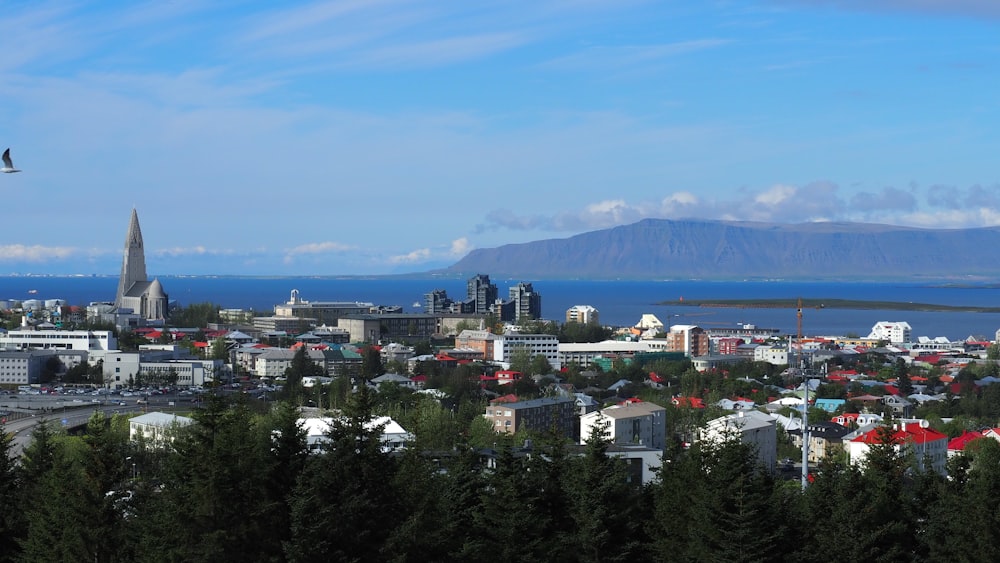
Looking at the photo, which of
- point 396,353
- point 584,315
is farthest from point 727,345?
point 584,315

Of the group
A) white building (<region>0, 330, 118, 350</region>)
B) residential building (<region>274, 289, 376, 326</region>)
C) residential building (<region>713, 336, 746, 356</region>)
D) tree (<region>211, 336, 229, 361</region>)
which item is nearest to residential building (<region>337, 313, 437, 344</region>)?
residential building (<region>274, 289, 376, 326</region>)

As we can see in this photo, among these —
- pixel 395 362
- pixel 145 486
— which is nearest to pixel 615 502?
pixel 145 486

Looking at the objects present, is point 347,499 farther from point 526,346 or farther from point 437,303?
point 437,303

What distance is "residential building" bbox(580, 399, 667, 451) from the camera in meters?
26.0

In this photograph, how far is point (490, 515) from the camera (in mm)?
13141

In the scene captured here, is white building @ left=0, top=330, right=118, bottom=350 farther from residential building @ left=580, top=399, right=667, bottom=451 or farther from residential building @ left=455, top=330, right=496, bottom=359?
residential building @ left=580, top=399, right=667, bottom=451

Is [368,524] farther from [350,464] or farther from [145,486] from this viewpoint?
[145,486]

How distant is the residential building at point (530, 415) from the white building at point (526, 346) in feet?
64.8

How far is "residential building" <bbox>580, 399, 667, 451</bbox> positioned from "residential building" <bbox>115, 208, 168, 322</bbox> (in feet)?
142

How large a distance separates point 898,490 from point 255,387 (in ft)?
91.7

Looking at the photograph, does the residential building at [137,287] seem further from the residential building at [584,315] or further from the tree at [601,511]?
the tree at [601,511]

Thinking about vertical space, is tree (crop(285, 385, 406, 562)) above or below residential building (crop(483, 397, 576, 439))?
above

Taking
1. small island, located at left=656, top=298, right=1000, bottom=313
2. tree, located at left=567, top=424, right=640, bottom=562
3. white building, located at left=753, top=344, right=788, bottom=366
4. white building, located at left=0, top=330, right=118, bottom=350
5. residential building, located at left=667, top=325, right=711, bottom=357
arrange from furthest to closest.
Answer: small island, located at left=656, top=298, right=1000, bottom=313, residential building, located at left=667, top=325, right=711, bottom=357, white building, located at left=753, top=344, right=788, bottom=366, white building, located at left=0, top=330, right=118, bottom=350, tree, located at left=567, top=424, right=640, bottom=562

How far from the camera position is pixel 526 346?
168 feet
